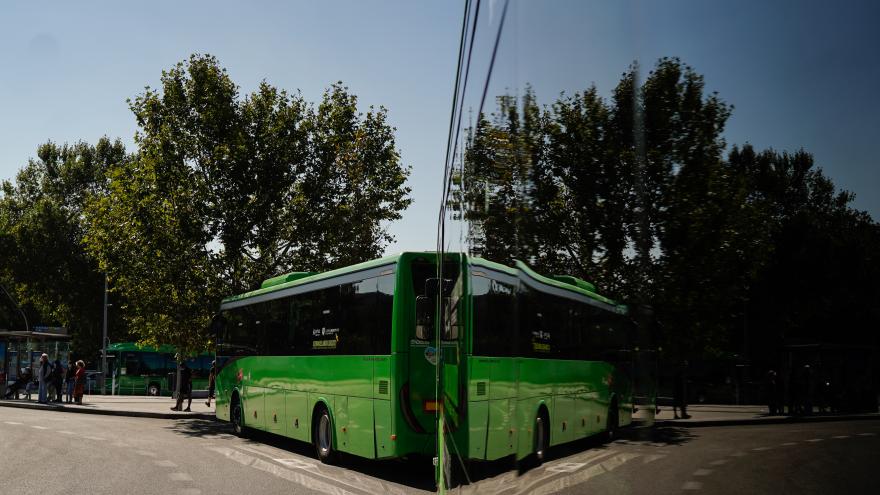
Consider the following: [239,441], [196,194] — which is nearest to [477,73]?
[239,441]

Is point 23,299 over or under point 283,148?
under

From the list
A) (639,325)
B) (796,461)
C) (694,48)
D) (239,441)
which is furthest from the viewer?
(239,441)

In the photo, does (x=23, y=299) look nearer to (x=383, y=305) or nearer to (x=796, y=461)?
(x=383, y=305)

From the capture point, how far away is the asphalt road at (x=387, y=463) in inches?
38.7

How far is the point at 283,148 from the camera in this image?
2772 cm

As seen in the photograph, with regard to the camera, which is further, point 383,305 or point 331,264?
point 331,264

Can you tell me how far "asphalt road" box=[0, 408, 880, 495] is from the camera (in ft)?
3.23

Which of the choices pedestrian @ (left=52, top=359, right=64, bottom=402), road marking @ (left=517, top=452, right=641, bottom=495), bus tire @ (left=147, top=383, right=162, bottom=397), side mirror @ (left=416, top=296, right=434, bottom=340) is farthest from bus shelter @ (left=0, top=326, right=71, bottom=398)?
road marking @ (left=517, top=452, right=641, bottom=495)

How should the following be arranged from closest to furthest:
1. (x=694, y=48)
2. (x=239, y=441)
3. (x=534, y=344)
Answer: (x=694, y=48) → (x=534, y=344) → (x=239, y=441)

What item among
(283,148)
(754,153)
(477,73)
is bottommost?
(754,153)

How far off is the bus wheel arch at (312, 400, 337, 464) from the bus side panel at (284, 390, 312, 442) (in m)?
0.24

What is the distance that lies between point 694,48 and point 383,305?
1173cm

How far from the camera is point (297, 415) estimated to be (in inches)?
611

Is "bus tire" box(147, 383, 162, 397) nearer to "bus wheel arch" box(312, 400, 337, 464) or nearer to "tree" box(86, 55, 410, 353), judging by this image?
"tree" box(86, 55, 410, 353)
